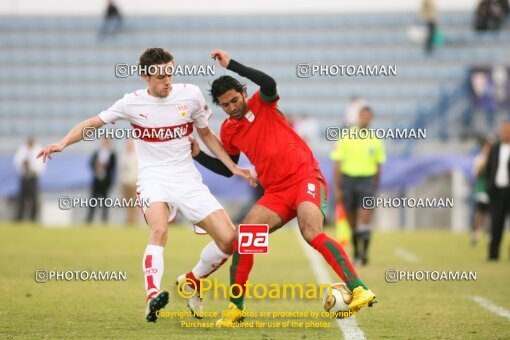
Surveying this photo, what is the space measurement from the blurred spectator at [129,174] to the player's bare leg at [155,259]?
57.1 ft

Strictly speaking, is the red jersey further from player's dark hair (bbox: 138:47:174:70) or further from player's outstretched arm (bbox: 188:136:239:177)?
player's dark hair (bbox: 138:47:174:70)

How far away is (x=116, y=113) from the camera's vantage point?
8.41 m

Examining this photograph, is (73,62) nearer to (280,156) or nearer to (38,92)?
(38,92)

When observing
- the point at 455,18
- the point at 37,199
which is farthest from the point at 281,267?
the point at 455,18

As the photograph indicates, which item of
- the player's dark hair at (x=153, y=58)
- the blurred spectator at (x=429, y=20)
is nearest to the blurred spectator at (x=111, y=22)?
the blurred spectator at (x=429, y=20)

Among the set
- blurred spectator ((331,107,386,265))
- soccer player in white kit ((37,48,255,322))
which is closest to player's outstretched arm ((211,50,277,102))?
soccer player in white kit ((37,48,255,322))

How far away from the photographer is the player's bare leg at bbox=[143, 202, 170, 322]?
772cm

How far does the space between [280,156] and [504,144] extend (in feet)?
30.8

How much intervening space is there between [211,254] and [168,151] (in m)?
0.93

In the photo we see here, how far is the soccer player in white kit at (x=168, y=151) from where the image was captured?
327 inches

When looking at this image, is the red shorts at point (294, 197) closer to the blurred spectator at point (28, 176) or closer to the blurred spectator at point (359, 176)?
the blurred spectator at point (359, 176)

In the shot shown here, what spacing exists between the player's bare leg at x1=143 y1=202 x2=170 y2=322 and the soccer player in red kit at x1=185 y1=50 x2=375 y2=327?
624 mm

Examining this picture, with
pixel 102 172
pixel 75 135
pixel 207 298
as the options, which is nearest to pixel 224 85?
pixel 75 135

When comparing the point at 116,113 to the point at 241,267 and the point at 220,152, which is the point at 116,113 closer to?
the point at 220,152
